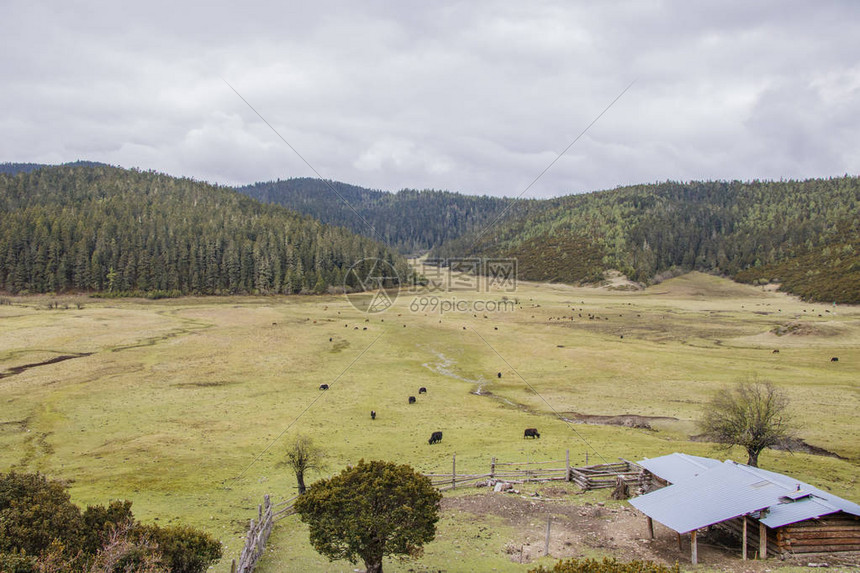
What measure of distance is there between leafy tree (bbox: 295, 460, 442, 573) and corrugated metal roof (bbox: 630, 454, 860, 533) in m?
11.0

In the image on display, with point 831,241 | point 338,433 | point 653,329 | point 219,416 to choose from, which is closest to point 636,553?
point 338,433

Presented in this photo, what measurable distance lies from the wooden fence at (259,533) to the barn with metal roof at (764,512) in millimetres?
18124

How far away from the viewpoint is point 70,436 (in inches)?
1610

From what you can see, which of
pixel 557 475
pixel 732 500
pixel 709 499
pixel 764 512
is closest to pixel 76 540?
pixel 709 499

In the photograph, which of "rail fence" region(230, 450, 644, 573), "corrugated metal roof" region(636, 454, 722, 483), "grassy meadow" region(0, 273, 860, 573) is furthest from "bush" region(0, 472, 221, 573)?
"corrugated metal roof" region(636, 454, 722, 483)

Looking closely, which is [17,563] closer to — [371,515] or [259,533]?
[371,515]

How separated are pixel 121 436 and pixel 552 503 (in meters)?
36.1

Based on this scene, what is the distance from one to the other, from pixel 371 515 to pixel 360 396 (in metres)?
38.2

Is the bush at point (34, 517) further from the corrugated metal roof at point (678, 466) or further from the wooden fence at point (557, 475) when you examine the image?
the corrugated metal roof at point (678, 466)

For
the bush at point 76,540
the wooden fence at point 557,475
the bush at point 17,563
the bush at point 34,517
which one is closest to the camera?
the bush at point 17,563

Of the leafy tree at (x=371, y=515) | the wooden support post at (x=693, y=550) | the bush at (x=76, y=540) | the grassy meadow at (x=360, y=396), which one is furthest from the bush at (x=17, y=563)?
the wooden support post at (x=693, y=550)

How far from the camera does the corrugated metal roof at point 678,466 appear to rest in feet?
82.8

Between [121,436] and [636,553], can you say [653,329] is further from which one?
[121,436]

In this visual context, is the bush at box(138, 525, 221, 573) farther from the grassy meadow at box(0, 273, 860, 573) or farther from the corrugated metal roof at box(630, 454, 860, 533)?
the corrugated metal roof at box(630, 454, 860, 533)
